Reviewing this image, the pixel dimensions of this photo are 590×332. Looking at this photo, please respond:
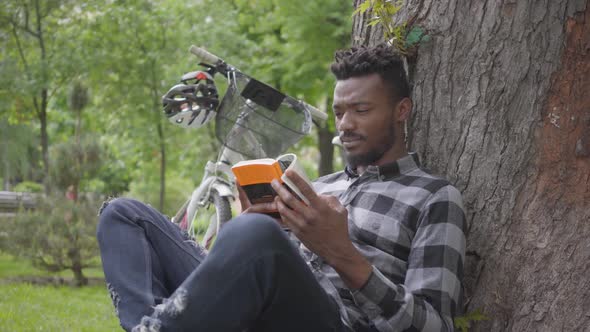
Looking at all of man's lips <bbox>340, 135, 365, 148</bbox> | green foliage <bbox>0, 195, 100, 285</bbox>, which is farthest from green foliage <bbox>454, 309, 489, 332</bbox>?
green foliage <bbox>0, 195, 100, 285</bbox>

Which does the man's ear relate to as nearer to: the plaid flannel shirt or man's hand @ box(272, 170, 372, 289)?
the plaid flannel shirt

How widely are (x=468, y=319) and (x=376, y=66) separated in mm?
1136

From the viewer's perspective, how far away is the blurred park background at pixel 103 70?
27.3 ft

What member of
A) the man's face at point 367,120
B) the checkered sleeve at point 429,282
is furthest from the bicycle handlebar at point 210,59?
the checkered sleeve at point 429,282

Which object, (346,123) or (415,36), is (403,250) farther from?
(415,36)

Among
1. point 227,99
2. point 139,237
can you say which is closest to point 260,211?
point 139,237

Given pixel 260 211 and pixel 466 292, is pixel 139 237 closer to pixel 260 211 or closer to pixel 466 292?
pixel 260 211

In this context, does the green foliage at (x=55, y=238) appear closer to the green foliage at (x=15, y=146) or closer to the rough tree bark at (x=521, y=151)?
the rough tree bark at (x=521, y=151)

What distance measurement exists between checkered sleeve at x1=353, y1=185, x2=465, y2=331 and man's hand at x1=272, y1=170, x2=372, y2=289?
7 centimetres

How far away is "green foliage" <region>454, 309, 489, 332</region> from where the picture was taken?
9.13 feet

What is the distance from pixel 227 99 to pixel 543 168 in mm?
2897

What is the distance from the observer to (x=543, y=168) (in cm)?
280

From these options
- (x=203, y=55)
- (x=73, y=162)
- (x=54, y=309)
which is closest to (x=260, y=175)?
(x=203, y=55)

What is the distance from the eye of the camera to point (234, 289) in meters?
2.16
